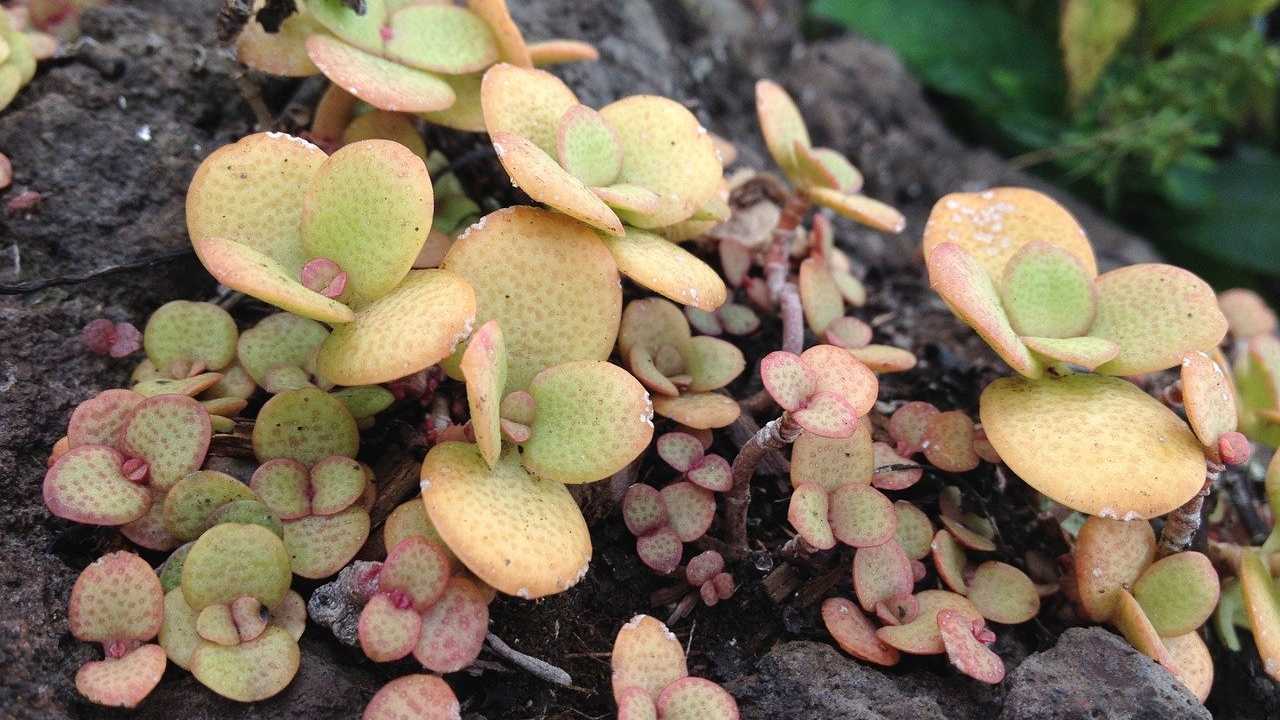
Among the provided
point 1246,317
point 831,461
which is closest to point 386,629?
point 831,461

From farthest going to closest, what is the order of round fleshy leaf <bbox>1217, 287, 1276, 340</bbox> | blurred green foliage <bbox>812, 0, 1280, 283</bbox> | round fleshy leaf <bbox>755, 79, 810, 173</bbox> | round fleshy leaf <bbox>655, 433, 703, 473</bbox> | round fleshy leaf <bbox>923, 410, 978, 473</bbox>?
blurred green foliage <bbox>812, 0, 1280, 283</bbox> → round fleshy leaf <bbox>1217, 287, 1276, 340</bbox> → round fleshy leaf <bbox>755, 79, 810, 173</bbox> → round fleshy leaf <bbox>923, 410, 978, 473</bbox> → round fleshy leaf <bbox>655, 433, 703, 473</bbox>

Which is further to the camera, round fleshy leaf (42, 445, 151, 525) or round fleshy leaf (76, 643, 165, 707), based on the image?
round fleshy leaf (42, 445, 151, 525)

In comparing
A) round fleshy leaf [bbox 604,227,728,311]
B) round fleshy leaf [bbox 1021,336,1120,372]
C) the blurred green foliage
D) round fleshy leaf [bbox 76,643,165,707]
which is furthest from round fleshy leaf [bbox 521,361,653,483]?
the blurred green foliage

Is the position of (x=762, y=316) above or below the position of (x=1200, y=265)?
above

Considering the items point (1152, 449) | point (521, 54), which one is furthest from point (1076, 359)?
point (521, 54)

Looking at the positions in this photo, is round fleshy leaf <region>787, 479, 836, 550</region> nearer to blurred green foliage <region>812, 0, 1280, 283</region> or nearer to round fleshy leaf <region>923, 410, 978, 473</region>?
round fleshy leaf <region>923, 410, 978, 473</region>

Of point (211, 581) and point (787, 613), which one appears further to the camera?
point (787, 613)

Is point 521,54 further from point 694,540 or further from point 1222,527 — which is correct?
point 1222,527
